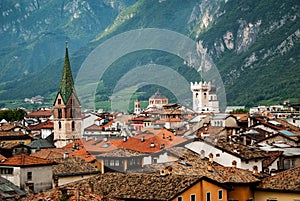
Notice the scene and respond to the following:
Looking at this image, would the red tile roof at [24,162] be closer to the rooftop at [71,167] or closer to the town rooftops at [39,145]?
the rooftop at [71,167]

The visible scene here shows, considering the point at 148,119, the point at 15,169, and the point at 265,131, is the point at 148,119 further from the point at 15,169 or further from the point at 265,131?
the point at 15,169

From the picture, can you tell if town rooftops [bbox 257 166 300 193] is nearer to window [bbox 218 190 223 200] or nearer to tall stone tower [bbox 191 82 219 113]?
window [bbox 218 190 223 200]

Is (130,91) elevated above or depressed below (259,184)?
above

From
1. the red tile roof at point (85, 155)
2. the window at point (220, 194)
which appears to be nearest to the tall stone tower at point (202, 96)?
the red tile roof at point (85, 155)

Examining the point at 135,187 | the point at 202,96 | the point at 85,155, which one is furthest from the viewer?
the point at 202,96

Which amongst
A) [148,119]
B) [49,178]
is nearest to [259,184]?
[49,178]

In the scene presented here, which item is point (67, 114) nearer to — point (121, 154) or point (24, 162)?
point (121, 154)

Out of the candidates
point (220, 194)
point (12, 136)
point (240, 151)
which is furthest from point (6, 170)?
point (12, 136)

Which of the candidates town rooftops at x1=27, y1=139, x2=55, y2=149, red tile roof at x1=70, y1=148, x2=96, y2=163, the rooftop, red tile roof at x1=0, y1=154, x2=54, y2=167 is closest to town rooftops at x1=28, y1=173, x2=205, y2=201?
red tile roof at x1=0, y1=154, x2=54, y2=167
